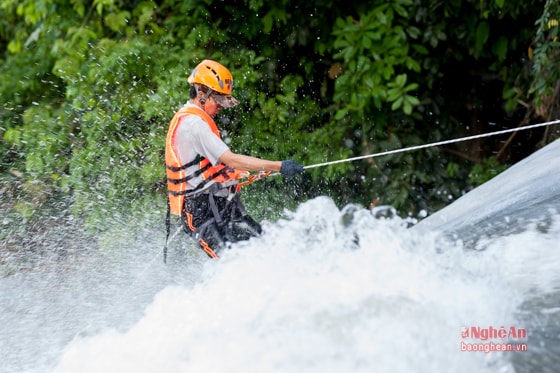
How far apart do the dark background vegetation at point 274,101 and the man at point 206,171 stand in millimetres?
2276

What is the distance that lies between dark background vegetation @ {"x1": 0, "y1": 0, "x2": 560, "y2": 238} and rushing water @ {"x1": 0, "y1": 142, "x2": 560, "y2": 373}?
2230 mm

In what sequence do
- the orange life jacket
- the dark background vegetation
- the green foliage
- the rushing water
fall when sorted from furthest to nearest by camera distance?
the green foliage
the dark background vegetation
the orange life jacket
the rushing water

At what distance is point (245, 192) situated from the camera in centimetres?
686

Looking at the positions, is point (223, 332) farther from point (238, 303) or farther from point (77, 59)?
point (77, 59)

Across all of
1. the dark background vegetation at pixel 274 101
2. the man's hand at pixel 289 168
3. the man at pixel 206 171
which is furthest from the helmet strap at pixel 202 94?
the dark background vegetation at pixel 274 101

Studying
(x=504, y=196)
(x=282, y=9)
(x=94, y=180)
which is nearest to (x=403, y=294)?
(x=504, y=196)

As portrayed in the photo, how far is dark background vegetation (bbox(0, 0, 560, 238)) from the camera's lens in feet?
21.0

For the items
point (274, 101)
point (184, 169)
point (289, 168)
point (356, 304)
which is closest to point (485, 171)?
point (274, 101)

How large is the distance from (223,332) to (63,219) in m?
4.50

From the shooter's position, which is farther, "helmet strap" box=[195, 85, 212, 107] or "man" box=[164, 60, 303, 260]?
"helmet strap" box=[195, 85, 212, 107]

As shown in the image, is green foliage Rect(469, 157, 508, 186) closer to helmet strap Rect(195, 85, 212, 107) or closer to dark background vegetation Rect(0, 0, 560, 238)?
dark background vegetation Rect(0, 0, 560, 238)

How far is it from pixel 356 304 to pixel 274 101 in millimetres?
3940

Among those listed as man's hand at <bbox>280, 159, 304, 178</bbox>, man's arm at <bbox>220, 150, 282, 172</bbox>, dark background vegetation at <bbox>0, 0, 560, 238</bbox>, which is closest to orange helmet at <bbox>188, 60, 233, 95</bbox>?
man's arm at <bbox>220, 150, 282, 172</bbox>

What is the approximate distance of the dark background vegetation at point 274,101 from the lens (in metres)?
6.40
